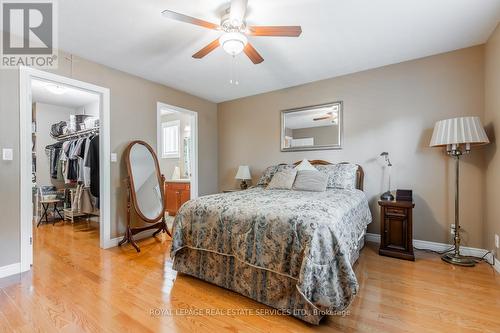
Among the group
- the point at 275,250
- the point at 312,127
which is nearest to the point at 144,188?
the point at 275,250

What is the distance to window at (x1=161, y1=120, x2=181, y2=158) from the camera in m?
5.70

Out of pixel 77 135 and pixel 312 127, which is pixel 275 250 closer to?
pixel 312 127

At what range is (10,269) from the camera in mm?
2291

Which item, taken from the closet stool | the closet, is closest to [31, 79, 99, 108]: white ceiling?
the closet

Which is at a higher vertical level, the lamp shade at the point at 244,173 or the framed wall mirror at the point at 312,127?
the framed wall mirror at the point at 312,127

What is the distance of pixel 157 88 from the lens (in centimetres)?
377

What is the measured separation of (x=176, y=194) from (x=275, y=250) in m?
3.77

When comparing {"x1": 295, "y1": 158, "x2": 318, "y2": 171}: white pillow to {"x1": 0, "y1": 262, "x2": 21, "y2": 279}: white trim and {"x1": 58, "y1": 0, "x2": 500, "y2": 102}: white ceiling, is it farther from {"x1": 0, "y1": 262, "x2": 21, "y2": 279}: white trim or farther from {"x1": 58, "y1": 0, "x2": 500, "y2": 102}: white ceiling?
Answer: {"x1": 0, "y1": 262, "x2": 21, "y2": 279}: white trim

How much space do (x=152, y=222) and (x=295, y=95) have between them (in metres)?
3.05

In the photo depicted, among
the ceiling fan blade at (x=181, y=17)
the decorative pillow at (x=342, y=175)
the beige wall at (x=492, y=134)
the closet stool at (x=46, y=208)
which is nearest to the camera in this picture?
the ceiling fan blade at (x=181, y=17)

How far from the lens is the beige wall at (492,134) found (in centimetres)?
235

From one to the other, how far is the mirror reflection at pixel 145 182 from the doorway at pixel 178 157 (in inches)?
37.6

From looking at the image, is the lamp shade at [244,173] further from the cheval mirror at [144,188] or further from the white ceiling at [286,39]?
the white ceiling at [286,39]

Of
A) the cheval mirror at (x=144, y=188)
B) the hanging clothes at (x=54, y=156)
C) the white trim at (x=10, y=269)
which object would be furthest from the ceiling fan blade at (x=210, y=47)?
the hanging clothes at (x=54, y=156)
